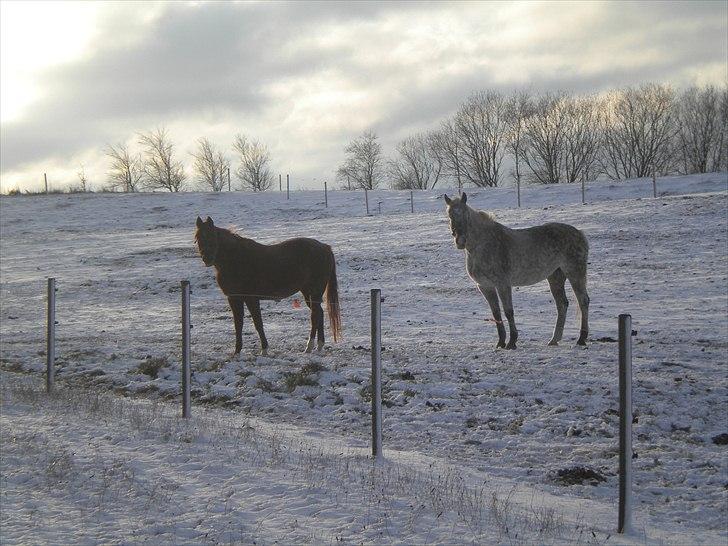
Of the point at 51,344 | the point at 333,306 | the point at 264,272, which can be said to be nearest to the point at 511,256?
the point at 333,306

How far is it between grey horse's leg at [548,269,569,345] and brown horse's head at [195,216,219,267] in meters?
5.87

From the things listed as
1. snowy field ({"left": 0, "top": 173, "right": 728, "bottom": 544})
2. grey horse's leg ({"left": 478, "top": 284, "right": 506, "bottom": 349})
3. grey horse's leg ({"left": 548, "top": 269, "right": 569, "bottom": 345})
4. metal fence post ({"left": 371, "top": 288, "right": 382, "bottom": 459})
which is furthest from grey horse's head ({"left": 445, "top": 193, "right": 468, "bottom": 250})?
metal fence post ({"left": 371, "top": 288, "right": 382, "bottom": 459})

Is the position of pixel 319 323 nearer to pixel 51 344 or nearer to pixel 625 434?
pixel 51 344

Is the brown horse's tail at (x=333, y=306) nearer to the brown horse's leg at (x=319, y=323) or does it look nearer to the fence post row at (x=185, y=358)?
the brown horse's leg at (x=319, y=323)

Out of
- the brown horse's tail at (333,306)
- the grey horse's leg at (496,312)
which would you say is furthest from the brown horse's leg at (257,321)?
the grey horse's leg at (496,312)

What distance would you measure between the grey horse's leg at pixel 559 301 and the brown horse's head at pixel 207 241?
587 centimetres

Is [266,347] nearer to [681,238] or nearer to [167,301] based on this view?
[167,301]

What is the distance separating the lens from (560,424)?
A: 7.30 meters

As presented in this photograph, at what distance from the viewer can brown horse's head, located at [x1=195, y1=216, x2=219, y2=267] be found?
37.0ft

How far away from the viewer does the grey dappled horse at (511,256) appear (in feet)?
35.9

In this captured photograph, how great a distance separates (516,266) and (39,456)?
7.57 meters

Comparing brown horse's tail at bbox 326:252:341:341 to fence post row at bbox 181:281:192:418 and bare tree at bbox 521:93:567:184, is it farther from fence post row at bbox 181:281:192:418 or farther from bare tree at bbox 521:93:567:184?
bare tree at bbox 521:93:567:184

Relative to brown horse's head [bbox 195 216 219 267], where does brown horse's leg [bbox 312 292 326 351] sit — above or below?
below

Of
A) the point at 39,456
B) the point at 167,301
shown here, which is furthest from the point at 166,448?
the point at 167,301
